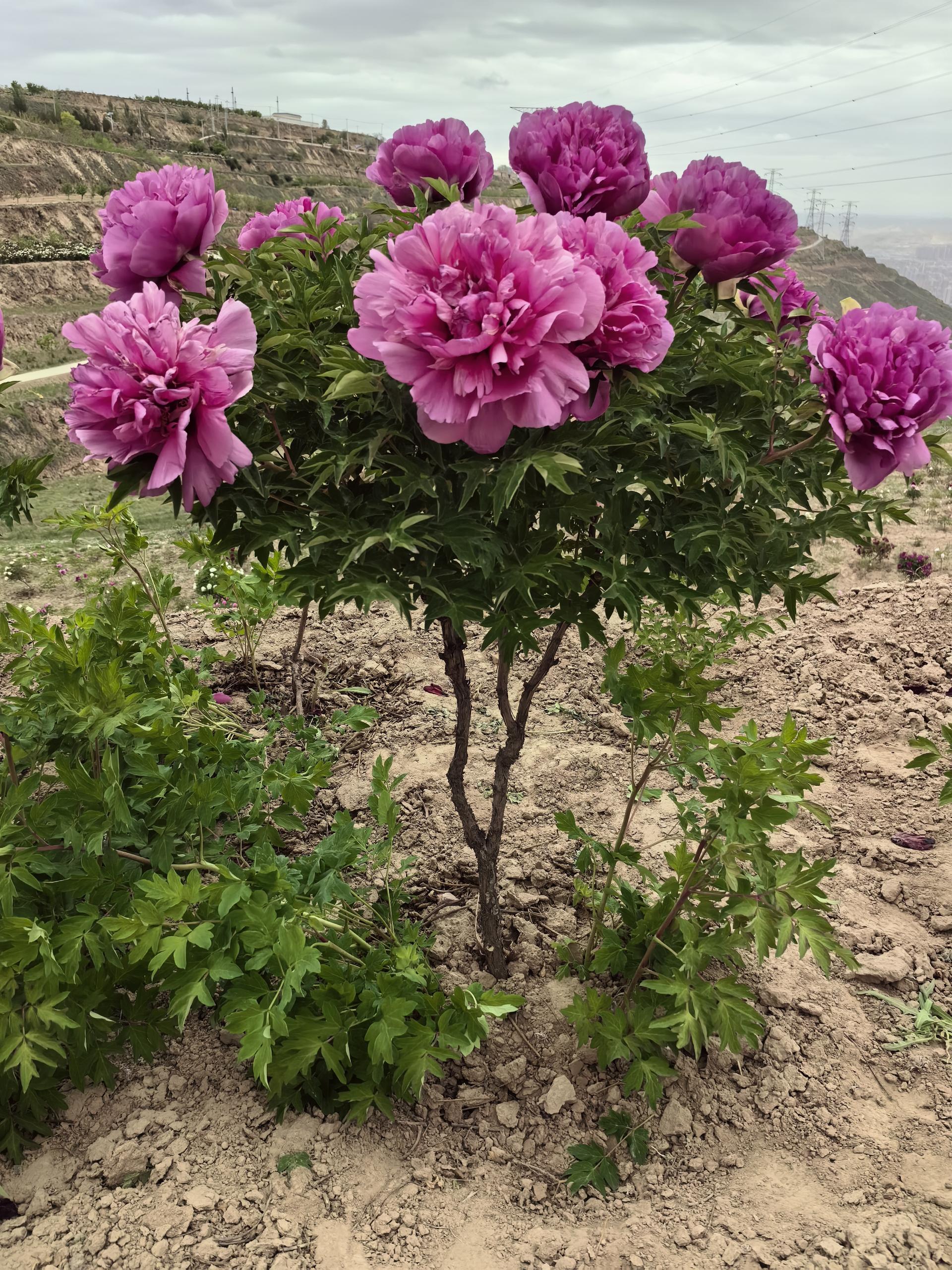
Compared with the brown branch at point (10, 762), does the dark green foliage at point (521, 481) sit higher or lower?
higher

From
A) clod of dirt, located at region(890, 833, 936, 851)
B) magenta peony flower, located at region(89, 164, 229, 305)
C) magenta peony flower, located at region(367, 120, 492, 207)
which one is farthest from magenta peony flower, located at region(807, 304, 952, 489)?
clod of dirt, located at region(890, 833, 936, 851)

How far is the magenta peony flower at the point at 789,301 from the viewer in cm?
161

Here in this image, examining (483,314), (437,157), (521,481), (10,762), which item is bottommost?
(10,762)

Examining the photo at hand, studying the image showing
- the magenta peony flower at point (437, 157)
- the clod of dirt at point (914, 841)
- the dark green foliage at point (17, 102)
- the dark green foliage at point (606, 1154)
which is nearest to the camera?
the magenta peony flower at point (437, 157)

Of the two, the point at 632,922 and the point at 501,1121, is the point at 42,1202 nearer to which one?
the point at 501,1121

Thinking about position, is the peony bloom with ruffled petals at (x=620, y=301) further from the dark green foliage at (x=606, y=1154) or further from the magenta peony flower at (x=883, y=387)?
the dark green foliage at (x=606, y=1154)

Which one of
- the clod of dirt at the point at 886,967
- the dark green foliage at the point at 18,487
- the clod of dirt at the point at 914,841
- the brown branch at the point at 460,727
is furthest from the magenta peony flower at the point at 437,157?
the clod of dirt at the point at 914,841

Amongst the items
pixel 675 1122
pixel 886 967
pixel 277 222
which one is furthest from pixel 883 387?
pixel 886 967

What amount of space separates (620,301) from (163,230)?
69 centimetres

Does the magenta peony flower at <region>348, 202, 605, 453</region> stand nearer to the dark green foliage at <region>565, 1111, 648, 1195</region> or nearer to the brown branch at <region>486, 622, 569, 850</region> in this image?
the brown branch at <region>486, 622, 569, 850</region>

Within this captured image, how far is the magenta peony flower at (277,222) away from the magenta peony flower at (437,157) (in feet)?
0.46

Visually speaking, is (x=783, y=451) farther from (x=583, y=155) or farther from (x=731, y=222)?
(x=583, y=155)

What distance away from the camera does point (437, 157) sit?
5.12 feet

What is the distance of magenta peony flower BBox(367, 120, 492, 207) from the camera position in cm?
157
